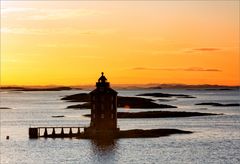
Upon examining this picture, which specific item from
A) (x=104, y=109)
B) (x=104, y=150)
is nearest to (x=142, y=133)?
(x=104, y=109)

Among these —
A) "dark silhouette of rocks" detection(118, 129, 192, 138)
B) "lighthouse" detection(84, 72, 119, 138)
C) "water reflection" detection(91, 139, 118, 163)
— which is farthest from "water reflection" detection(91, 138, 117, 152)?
"dark silhouette of rocks" detection(118, 129, 192, 138)

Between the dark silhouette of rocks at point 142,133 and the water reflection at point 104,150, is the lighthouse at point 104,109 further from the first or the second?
the dark silhouette of rocks at point 142,133

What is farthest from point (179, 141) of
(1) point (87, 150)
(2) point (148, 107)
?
(2) point (148, 107)

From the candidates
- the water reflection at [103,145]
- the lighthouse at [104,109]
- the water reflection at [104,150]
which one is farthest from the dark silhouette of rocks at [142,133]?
the water reflection at [104,150]

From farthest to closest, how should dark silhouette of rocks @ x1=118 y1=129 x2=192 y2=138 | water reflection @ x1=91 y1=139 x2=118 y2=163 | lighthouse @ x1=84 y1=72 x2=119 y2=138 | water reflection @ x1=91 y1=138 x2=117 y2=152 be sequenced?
dark silhouette of rocks @ x1=118 y1=129 x2=192 y2=138, lighthouse @ x1=84 y1=72 x2=119 y2=138, water reflection @ x1=91 y1=138 x2=117 y2=152, water reflection @ x1=91 y1=139 x2=118 y2=163

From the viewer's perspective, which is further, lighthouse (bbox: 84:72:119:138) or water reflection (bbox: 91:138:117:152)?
lighthouse (bbox: 84:72:119:138)

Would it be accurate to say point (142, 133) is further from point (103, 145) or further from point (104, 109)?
point (103, 145)

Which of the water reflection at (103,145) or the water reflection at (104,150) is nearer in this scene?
the water reflection at (104,150)

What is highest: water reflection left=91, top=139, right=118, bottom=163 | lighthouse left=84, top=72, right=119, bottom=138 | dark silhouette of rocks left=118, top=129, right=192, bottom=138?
lighthouse left=84, top=72, right=119, bottom=138

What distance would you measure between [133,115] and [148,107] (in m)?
44.6

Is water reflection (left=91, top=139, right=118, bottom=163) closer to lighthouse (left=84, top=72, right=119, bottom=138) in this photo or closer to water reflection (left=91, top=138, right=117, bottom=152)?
water reflection (left=91, top=138, right=117, bottom=152)

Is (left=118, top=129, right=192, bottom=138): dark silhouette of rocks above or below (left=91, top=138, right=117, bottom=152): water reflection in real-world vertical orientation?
above

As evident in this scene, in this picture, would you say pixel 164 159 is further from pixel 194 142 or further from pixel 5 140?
pixel 5 140

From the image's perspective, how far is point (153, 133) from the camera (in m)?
94.1
